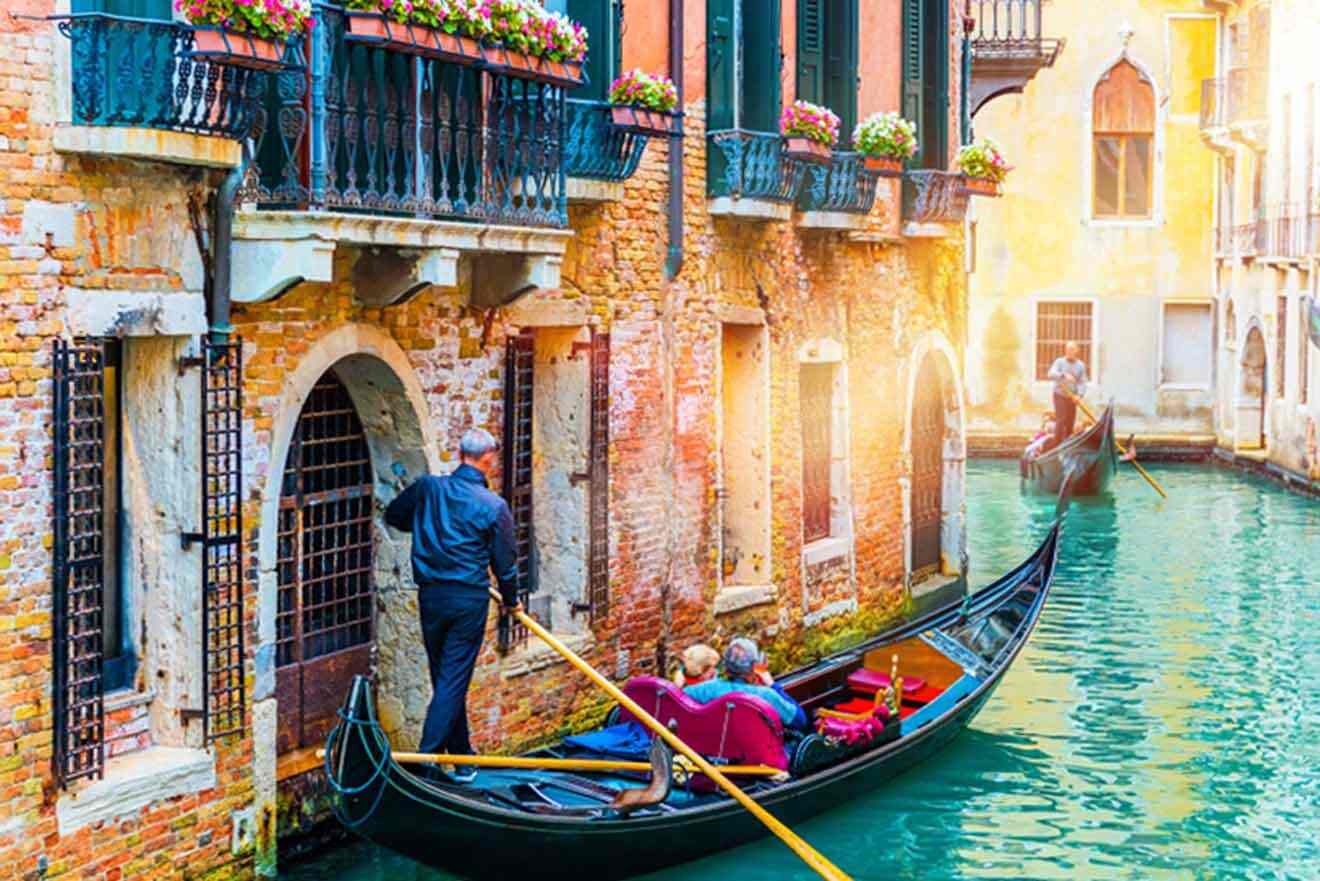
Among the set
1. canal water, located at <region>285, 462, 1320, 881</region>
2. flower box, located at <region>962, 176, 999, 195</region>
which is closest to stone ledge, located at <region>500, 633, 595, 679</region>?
canal water, located at <region>285, 462, 1320, 881</region>

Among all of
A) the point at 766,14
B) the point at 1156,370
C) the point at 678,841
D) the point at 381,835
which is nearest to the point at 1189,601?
the point at 766,14

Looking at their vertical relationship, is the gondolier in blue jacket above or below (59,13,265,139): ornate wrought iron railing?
below

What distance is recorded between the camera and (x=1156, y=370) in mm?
28391


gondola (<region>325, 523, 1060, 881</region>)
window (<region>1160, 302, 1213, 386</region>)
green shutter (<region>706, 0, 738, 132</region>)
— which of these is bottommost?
gondola (<region>325, 523, 1060, 881</region>)

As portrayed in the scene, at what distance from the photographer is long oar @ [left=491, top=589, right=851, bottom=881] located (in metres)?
8.03

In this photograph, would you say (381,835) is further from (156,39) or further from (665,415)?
(665,415)

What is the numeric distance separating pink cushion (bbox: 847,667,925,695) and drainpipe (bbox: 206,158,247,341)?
4085mm

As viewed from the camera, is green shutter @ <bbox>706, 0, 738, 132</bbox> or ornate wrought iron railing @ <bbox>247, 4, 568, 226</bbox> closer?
ornate wrought iron railing @ <bbox>247, 4, 568, 226</bbox>

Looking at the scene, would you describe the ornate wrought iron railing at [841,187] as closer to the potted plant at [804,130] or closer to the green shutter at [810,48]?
the potted plant at [804,130]

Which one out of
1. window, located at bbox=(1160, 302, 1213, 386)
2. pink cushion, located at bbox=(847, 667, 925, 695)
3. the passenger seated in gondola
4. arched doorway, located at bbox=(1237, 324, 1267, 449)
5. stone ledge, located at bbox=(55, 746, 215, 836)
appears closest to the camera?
stone ledge, located at bbox=(55, 746, 215, 836)

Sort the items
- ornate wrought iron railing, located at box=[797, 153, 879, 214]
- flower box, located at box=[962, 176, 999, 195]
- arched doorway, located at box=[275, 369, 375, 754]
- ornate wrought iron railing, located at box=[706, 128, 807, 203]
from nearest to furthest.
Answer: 1. arched doorway, located at box=[275, 369, 375, 754]
2. ornate wrought iron railing, located at box=[706, 128, 807, 203]
3. ornate wrought iron railing, located at box=[797, 153, 879, 214]
4. flower box, located at box=[962, 176, 999, 195]

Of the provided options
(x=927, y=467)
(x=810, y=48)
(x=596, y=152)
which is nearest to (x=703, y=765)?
(x=596, y=152)

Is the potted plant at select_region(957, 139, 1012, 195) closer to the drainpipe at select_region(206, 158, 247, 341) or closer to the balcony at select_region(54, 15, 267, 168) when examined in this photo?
the drainpipe at select_region(206, 158, 247, 341)

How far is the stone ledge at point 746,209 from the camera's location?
37.0 ft
